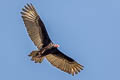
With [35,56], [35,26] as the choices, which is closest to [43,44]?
[35,26]

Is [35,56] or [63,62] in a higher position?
[35,56]

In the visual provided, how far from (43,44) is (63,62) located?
2.06 meters

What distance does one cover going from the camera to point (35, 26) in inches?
1161

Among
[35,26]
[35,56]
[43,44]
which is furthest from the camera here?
[35,26]

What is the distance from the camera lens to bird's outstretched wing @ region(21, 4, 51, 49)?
29.2m

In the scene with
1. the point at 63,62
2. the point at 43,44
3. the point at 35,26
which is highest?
the point at 35,26

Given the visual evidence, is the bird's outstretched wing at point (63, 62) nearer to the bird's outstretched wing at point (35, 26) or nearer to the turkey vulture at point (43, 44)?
the turkey vulture at point (43, 44)

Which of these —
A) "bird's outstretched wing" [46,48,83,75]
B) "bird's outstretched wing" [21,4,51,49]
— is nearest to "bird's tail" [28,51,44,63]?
"bird's outstretched wing" [21,4,51,49]

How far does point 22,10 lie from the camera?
29359mm

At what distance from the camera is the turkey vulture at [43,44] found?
2894cm

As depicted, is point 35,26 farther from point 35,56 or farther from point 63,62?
point 63,62

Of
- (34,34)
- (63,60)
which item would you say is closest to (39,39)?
(34,34)

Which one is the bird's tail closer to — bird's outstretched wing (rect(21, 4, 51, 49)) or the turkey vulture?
the turkey vulture

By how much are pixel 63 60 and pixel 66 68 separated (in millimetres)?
701
